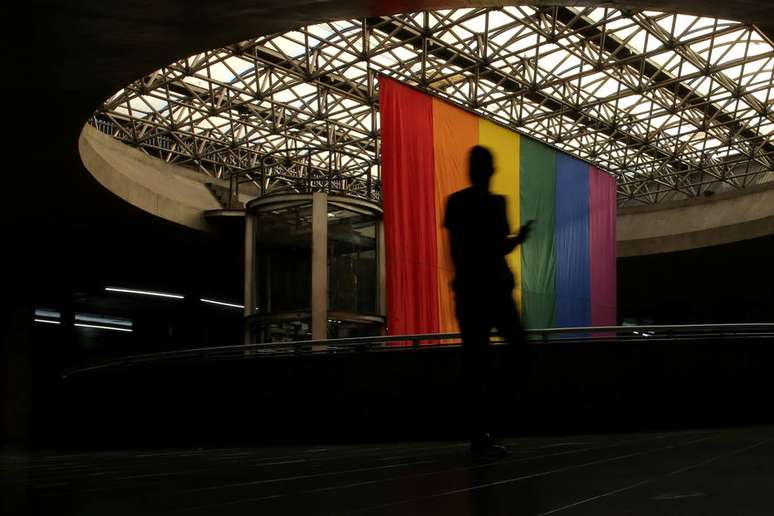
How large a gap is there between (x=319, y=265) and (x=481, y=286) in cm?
1703

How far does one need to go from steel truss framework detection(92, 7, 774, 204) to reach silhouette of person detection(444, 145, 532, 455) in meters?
22.6

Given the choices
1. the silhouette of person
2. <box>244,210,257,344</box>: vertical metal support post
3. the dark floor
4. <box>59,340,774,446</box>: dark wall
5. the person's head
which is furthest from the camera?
<box>244,210,257,344</box>: vertical metal support post

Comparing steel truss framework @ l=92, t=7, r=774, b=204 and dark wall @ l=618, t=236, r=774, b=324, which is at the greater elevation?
steel truss framework @ l=92, t=7, r=774, b=204

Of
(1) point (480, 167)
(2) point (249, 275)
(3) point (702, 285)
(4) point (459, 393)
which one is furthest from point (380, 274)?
(3) point (702, 285)

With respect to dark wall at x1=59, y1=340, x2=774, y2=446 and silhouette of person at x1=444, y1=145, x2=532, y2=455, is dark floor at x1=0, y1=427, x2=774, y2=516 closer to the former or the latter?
silhouette of person at x1=444, y1=145, x2=532, y2=455

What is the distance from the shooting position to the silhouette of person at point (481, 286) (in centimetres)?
482

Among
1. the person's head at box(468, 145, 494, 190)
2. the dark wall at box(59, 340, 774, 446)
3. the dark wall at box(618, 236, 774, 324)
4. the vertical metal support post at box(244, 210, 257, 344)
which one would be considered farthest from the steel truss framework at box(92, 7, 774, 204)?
the person's head at box(468, 145, 494, 190)

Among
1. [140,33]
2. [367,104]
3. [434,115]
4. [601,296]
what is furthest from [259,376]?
[367,104]

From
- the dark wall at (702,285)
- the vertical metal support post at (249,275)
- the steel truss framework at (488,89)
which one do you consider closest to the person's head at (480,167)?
the vertical metal support post at (249,275)

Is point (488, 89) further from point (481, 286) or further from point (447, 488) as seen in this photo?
point (447, 488)

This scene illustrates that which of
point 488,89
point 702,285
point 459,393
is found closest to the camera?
point 459,393

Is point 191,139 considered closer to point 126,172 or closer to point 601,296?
point 126,172

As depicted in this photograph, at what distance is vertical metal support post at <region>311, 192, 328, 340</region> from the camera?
67.8ft

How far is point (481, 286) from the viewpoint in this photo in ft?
15.8
